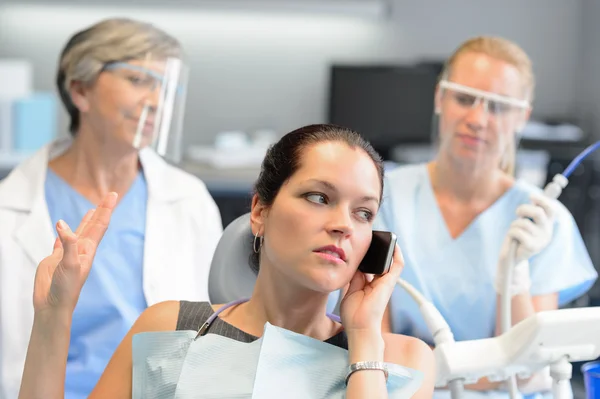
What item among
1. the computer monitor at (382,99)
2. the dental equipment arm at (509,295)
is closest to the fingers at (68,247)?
the dental equipment arm at (509,295)

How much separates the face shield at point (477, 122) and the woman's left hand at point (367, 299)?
69 cm

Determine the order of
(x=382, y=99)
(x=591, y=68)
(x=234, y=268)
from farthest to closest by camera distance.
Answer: (x=591, y=68)
(x=382, y=99)
(x=234, y=268)

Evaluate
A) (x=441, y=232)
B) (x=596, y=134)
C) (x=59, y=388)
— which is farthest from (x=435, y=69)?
(x=59, y=388)

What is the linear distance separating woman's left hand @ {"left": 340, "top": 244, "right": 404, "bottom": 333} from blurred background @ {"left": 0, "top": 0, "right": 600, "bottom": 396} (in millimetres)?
2746

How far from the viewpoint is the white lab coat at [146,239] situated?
6.57 feet

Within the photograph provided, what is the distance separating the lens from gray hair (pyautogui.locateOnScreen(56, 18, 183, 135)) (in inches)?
85.9

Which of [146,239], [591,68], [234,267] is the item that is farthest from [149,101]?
[591,68]

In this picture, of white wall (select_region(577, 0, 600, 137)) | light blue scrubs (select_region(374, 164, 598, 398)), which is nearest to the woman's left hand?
light blue scrubs (select_region(374, 164, 598, 398))

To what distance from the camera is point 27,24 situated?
4.57 metres

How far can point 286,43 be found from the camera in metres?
4.82

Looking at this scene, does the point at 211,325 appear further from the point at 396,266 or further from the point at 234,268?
the point at 396,266

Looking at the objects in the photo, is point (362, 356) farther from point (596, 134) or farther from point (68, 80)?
point (596, 134)

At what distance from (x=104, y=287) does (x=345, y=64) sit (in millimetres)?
2895

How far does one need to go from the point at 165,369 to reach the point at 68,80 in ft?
3.33
